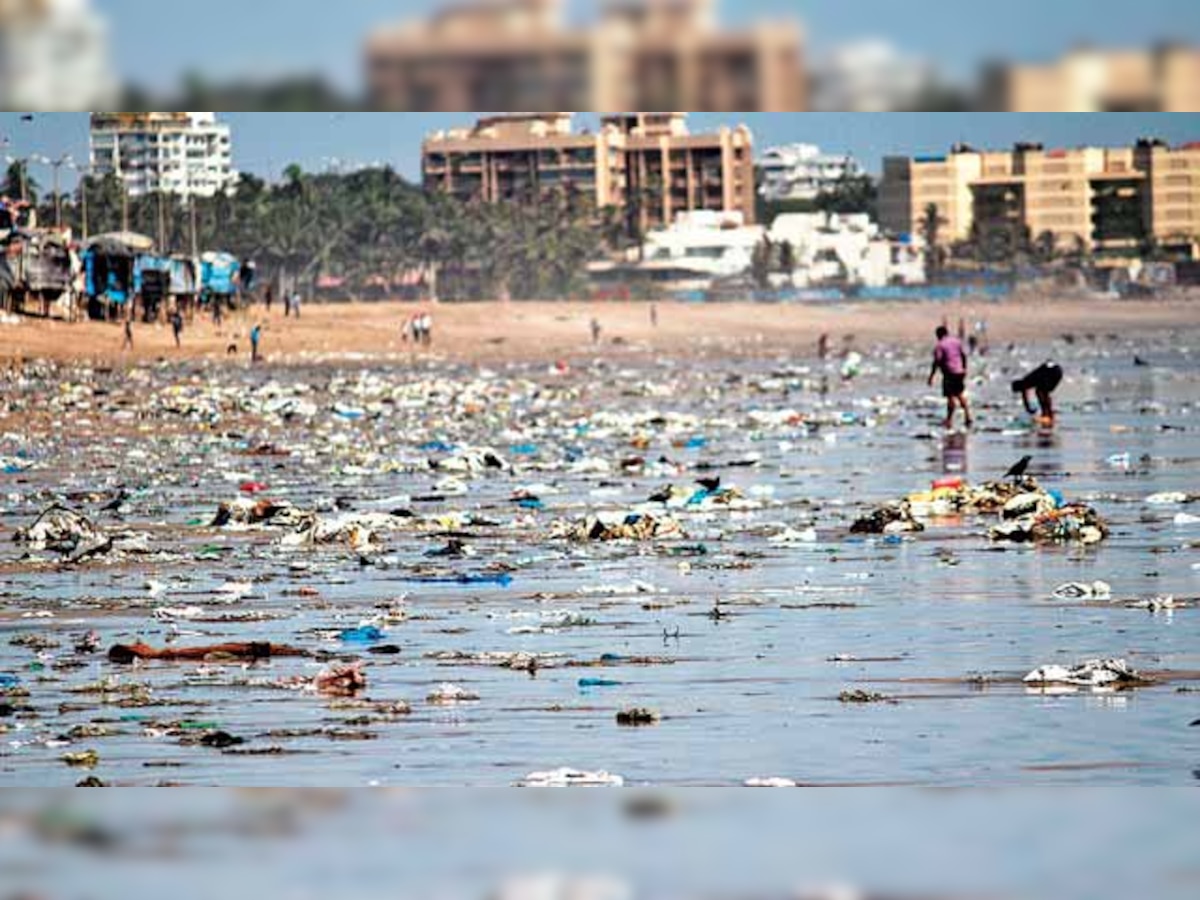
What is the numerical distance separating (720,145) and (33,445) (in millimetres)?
37791

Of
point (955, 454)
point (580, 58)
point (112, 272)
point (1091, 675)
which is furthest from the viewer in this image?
point (112, 272)

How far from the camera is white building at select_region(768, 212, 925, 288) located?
73.2 meters

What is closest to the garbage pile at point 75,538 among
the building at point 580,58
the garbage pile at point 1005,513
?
the garbage pile at point 1005,513

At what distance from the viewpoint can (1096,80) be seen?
377cm

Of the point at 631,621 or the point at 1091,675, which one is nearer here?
the point at 1091,675

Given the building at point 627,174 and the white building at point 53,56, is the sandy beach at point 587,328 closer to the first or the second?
the building at point 627,174

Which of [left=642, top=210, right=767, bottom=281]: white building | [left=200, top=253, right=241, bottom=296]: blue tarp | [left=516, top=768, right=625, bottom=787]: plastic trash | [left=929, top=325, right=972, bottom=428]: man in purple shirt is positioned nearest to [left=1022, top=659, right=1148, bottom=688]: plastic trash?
[left=516, top=768, right=625, bottom=787]: plastic trash

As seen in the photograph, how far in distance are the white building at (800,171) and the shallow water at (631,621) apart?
46.4 meters

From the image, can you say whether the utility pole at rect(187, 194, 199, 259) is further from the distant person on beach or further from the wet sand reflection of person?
the wet sand reflection of person

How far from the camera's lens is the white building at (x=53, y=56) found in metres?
3.61

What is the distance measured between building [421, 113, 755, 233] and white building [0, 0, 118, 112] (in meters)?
45.3

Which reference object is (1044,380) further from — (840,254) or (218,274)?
(840,254)

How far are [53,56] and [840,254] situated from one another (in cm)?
7091

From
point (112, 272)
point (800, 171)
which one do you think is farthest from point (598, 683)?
point (800, 171)
